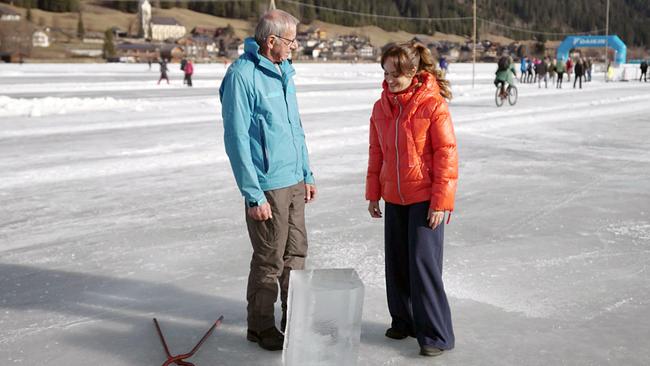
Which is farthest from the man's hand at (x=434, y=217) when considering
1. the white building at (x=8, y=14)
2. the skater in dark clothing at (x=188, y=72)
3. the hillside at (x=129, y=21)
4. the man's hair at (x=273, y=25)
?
the white building at (x=8, y=14)

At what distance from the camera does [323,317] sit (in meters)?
2.70

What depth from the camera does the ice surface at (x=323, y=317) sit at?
2.67m

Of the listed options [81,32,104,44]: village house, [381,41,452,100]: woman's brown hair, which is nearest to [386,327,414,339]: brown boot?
[381,41,452,100]: woman's brown hair

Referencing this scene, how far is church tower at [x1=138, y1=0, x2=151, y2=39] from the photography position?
535ft

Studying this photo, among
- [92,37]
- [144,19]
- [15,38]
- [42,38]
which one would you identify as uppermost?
[144,19]

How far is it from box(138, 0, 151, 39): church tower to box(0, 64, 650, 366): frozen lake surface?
160 metres

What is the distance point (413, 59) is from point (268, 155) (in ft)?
2.57

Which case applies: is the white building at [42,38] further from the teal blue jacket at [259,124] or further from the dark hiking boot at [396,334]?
the dark hiking boot at [396,334]

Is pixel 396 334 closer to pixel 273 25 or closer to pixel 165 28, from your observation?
pixel 273 25

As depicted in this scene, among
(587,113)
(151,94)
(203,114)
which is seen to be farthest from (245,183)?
(151,94)

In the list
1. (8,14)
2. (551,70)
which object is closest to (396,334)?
(551,70)

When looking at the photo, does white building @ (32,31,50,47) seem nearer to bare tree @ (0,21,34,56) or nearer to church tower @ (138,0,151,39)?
bare tree @ (0,21,34,56)

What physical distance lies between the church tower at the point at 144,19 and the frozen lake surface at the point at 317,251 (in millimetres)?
160264

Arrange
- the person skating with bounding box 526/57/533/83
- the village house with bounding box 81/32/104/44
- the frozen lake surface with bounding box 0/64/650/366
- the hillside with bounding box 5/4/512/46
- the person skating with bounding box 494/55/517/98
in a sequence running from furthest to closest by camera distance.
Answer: the hillside with bounding box 5/4/512/46
the village house with bounding box 81/32/104/44
the person skating with bounding box 526/57/533/83
the person skating with bounding box 494/55/517/98
the frozen lake surface with bounding box 0/64/650/366
